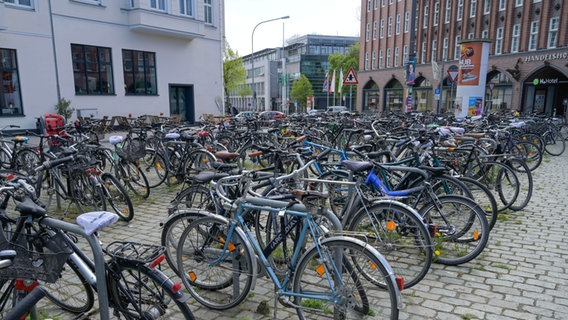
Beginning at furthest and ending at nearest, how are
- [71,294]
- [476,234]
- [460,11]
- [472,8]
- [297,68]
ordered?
[297,68]
[460,11]
[472,8]
[476,234]
[71,294]

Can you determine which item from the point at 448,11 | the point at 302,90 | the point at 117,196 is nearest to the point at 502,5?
the point at 448,11

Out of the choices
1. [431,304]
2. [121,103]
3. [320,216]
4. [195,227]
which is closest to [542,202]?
[431,304]

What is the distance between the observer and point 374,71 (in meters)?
46.1

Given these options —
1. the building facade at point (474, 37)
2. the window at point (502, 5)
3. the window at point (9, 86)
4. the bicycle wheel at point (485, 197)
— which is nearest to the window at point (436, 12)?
the building facade at point (474, 37)

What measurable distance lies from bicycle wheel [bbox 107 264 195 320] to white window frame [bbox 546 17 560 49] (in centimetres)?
3213

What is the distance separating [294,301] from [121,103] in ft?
65.8

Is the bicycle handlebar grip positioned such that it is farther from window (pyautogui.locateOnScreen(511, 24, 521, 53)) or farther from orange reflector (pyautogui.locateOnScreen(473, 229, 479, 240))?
window (pyautogui.locateOnScreen(511, 24, 521, 53))

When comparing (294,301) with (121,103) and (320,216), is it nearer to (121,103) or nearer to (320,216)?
(320,216)

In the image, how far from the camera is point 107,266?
7.71 ft

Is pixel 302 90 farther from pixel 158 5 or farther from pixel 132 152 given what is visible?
pixel 132 152

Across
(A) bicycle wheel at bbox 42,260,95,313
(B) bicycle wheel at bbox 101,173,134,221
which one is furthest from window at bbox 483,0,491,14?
(A) bicycle wheel at bbox 42,260,95,313

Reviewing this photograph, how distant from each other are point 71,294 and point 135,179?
3553mm

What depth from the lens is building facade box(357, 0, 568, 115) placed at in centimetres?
2717

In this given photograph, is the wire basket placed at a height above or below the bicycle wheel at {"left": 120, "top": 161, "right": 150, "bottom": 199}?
above
